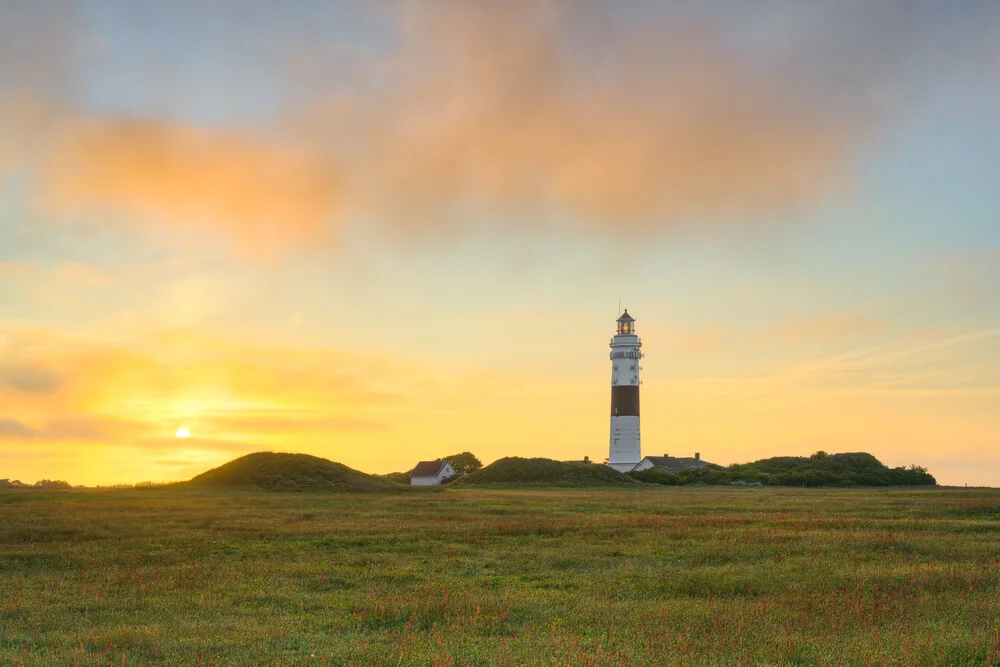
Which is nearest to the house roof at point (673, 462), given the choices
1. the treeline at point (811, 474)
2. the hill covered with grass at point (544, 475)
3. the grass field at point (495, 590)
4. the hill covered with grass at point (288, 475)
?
the treeline at point (811, 474)

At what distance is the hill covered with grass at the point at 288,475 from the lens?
77625 millimetres

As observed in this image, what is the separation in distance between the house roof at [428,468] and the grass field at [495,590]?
81.2 m

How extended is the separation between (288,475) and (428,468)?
45.6 m

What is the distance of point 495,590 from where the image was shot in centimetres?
2197

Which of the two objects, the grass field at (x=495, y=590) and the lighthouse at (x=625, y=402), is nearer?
the grass field at (x=495, y=590)

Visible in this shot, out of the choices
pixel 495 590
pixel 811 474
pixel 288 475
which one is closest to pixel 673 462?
pixel 811 474

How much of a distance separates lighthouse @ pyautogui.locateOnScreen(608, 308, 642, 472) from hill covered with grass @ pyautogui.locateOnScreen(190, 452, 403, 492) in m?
40.6

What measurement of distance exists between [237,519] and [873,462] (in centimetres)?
10090

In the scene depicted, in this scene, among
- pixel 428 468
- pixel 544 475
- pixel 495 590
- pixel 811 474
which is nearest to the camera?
pixel 495 590

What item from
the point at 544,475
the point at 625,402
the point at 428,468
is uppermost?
the point at 625,402

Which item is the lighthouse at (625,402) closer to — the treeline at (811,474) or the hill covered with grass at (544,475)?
the treeline at (811,474)

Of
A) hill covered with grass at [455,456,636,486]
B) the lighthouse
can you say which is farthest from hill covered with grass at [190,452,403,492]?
the lighthouse

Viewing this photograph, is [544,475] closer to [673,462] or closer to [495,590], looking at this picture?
[673,462]

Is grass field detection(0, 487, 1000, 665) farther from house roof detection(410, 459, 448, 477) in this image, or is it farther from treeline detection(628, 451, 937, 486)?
house roof detection(410, 459, 448, 477)
